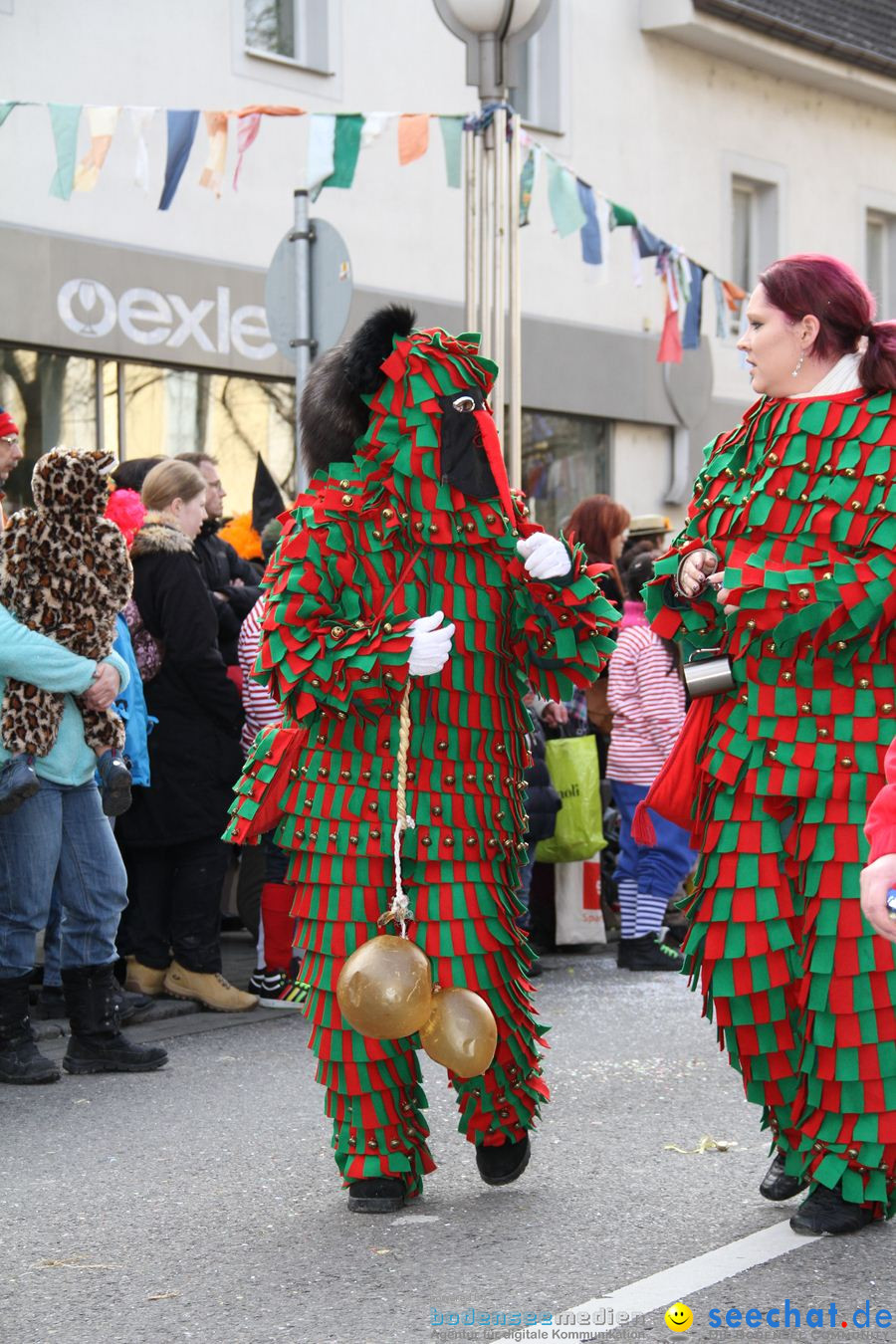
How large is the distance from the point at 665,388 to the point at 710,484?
13558mm

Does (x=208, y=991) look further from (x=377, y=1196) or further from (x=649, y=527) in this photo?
(x=649, y=527)

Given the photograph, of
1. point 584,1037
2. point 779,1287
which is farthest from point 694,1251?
point 584,1037

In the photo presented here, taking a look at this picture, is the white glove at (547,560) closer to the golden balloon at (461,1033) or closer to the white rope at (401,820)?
the white rope at (401,820)

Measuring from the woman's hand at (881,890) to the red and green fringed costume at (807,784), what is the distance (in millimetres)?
1348

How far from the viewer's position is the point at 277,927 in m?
7.26

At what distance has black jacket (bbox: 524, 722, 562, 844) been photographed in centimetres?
794

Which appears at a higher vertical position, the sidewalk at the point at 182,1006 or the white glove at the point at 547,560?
the white glove at the point at 547,560

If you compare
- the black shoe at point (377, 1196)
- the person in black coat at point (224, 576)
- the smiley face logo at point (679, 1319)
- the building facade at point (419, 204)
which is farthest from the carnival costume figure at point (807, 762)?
the building facade at point (419, 204)

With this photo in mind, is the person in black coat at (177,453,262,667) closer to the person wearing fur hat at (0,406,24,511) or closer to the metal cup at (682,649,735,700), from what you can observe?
the person wearing fur hat at (0,406,24,511)

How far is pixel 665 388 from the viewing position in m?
17.7

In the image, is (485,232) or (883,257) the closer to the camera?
(485,232)

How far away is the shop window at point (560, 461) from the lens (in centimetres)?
1653

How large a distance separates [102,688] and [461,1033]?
7.58 ft

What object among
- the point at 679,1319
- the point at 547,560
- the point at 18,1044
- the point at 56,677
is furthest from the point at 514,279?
the point at 679,1319
